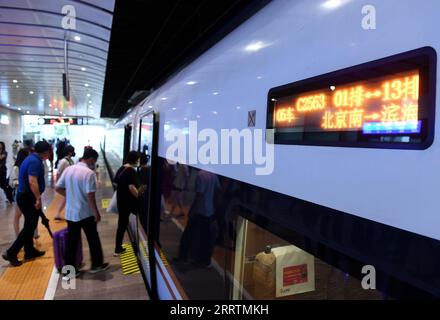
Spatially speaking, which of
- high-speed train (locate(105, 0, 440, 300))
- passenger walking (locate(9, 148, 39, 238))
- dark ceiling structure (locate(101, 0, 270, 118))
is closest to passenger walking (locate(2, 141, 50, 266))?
passenger walking (locate(9, 148, 39, 238))

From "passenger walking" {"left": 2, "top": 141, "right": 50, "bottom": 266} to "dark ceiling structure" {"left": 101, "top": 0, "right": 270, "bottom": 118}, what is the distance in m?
2.03

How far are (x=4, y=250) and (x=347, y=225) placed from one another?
18.2 feet

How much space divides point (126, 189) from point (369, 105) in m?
4.30

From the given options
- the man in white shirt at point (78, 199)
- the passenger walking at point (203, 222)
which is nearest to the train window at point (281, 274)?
the passenger walking at point (203, 222)

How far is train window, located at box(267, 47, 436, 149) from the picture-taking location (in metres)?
0.76

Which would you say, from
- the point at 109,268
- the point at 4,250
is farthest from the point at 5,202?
the point at 109,268

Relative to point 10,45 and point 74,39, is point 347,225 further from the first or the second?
point 10,45

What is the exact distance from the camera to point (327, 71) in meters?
1.04

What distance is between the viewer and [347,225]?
3.05ft

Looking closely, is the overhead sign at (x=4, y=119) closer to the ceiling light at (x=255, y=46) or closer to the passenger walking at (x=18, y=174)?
the passenger walking at (x=18, y=174)

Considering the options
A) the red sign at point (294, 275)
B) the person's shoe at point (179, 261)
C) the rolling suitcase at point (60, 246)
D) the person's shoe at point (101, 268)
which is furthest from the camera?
the person's shoe at point (101, 268)

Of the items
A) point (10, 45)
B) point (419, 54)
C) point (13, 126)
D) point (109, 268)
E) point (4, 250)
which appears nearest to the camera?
point (419, 54)

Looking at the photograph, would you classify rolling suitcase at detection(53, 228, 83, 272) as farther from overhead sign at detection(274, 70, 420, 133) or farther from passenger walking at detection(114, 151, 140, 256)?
overhead sign at detection(274, 70, 420, 133)

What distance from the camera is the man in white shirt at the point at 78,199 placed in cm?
394
